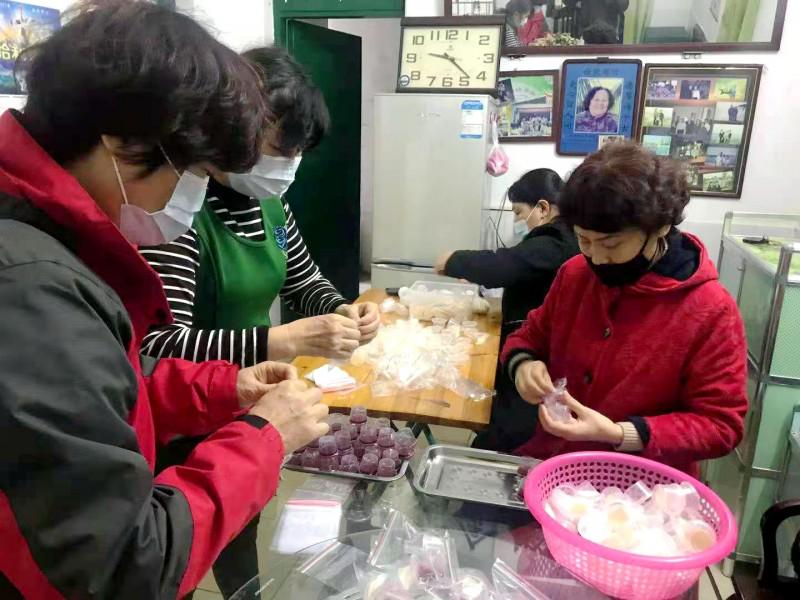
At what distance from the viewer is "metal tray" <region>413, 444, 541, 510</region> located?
1.26 metres

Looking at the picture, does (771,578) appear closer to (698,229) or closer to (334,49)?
(698,229)

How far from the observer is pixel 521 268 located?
237cm

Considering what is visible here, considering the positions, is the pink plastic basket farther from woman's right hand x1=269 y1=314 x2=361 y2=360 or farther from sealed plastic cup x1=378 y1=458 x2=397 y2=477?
woman's right hand x1=269 y1=314 x2=361 y2=360

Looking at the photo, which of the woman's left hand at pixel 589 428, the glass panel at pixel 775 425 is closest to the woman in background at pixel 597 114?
the glass panel at pixel 775 425

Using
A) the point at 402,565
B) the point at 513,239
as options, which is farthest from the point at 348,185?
the point at 402,565

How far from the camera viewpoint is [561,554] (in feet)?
3.34

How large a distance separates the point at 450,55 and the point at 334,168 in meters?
1.49

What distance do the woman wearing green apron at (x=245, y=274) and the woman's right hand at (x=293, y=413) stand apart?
1.42ft

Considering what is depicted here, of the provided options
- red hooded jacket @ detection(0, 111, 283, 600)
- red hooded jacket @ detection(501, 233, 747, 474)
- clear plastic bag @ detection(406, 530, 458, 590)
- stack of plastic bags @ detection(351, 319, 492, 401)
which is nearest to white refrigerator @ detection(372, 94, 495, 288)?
stack of plastic bags @ detection(351, 319, 492, 401)

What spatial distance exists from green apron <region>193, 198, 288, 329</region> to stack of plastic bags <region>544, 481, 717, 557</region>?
858mm

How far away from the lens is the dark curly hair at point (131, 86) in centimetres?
70

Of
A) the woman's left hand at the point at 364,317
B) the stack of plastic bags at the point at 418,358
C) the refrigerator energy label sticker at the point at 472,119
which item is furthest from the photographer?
the refrigerator energy label sticker at the point at 472,119

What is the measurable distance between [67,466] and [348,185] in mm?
4496

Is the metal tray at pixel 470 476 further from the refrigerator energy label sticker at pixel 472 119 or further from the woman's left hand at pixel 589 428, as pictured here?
the refrigerator energy label sticker at pixel 472 119
